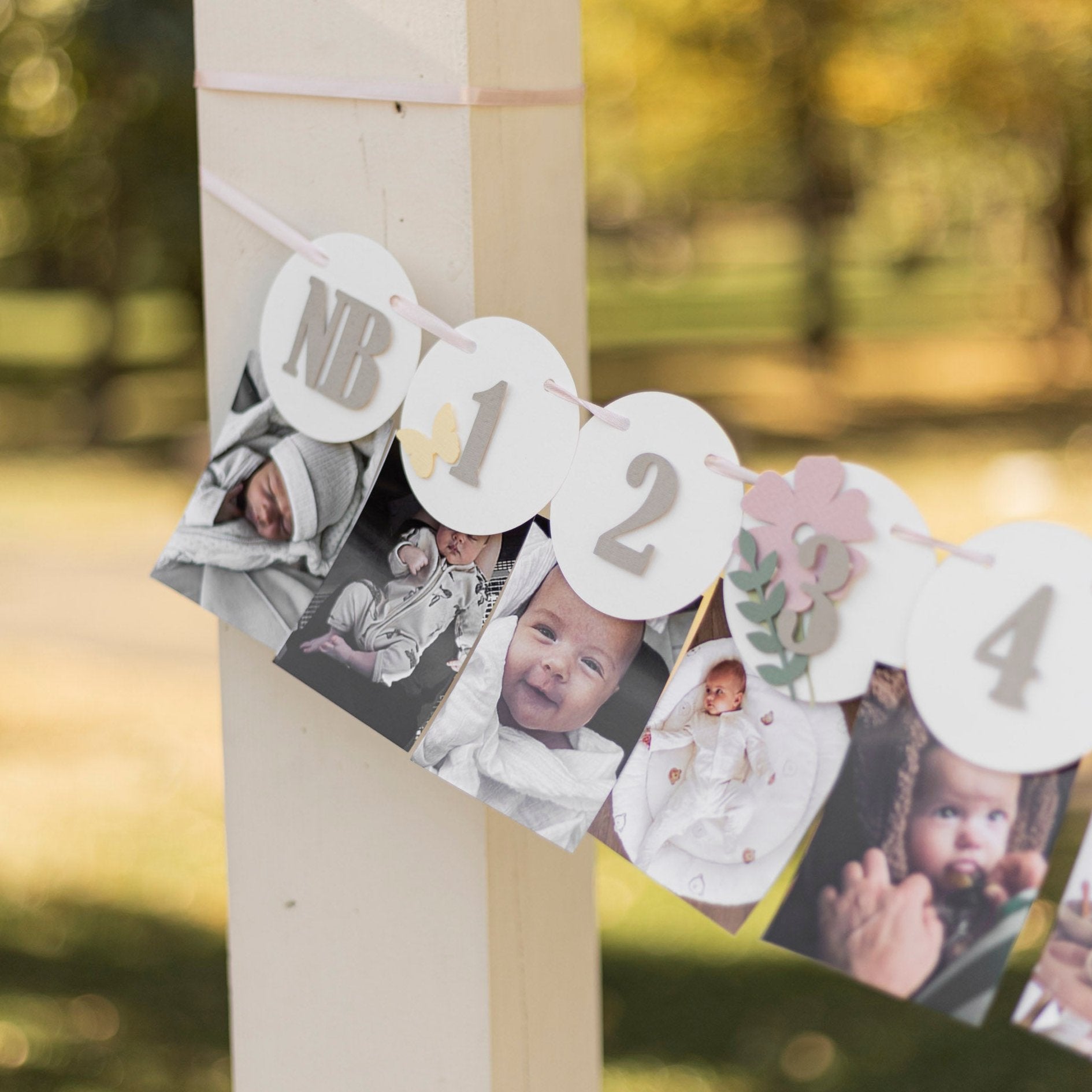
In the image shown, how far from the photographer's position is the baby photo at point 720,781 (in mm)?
635

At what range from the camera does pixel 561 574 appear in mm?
700

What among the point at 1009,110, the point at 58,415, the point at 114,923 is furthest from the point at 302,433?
the point at 58,415

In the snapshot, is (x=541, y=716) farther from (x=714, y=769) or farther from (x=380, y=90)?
(x=380, y=90)

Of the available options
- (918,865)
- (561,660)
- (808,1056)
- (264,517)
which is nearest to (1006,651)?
(918,865)

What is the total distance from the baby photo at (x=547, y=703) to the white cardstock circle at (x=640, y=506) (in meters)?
0.01

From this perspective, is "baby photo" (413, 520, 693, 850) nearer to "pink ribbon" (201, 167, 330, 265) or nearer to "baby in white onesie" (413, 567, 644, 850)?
"baby in white onesie" (413, 567, 644, 850)

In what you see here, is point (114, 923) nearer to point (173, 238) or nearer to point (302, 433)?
point (302, 433)

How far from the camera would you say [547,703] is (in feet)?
2.31

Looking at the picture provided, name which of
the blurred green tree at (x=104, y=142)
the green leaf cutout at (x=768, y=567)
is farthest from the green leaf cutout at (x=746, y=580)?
the blurred green tree at (x=104, y=142)

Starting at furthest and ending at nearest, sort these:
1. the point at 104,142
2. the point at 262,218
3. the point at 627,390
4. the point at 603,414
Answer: the point at 627,390, the point at 104,142, the point at 262,218, the point at 603,414

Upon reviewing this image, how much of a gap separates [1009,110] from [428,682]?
882 centimetres

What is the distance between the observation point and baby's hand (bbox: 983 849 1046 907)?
1.90ft

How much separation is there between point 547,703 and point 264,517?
22 centimetres

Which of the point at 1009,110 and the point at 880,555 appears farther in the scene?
the point at 1009,110
